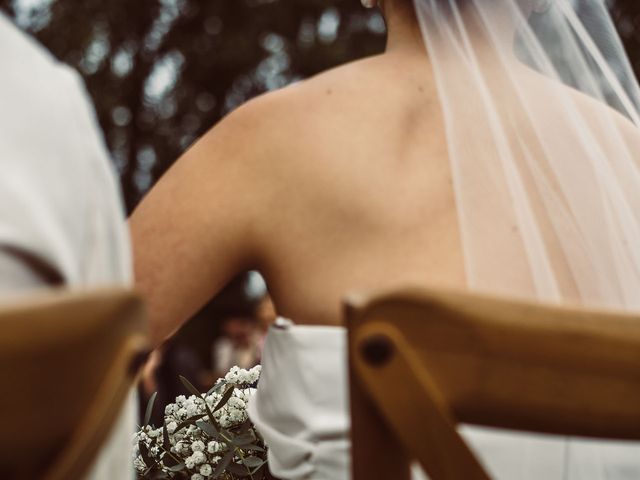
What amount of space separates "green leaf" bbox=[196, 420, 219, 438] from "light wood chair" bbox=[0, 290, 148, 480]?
1206 mm

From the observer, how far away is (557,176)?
2064 mm

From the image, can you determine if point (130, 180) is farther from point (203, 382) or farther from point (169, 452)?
point (169, 452)

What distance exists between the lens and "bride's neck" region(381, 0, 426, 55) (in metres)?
2.18

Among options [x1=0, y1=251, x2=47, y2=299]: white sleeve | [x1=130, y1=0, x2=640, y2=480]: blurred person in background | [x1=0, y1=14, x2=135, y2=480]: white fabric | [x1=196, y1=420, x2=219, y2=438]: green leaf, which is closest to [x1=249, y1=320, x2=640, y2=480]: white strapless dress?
[x1=130, y1=0, x2=640, y2=480]: blurred person in background

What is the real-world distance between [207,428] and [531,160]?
88 centimetres

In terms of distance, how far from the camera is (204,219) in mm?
2027

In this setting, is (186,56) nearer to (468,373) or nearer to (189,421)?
(189,421)

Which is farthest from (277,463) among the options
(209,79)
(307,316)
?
(209,79)

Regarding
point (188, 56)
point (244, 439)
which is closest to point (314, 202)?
point (244, 439)

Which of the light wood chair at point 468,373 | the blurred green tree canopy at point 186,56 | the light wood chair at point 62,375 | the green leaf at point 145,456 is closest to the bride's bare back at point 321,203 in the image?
the green leaf at point 145,456

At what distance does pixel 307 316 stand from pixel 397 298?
75cm

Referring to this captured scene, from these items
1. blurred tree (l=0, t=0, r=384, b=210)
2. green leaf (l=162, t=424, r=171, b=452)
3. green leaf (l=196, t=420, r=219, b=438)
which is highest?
green leaf (l=196, t=420, r=219, b=438)

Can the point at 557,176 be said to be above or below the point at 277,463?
above

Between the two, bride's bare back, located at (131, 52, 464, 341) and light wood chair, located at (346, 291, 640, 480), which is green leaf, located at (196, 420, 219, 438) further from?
light wood chair, located at (346, 291, 640, 480)
